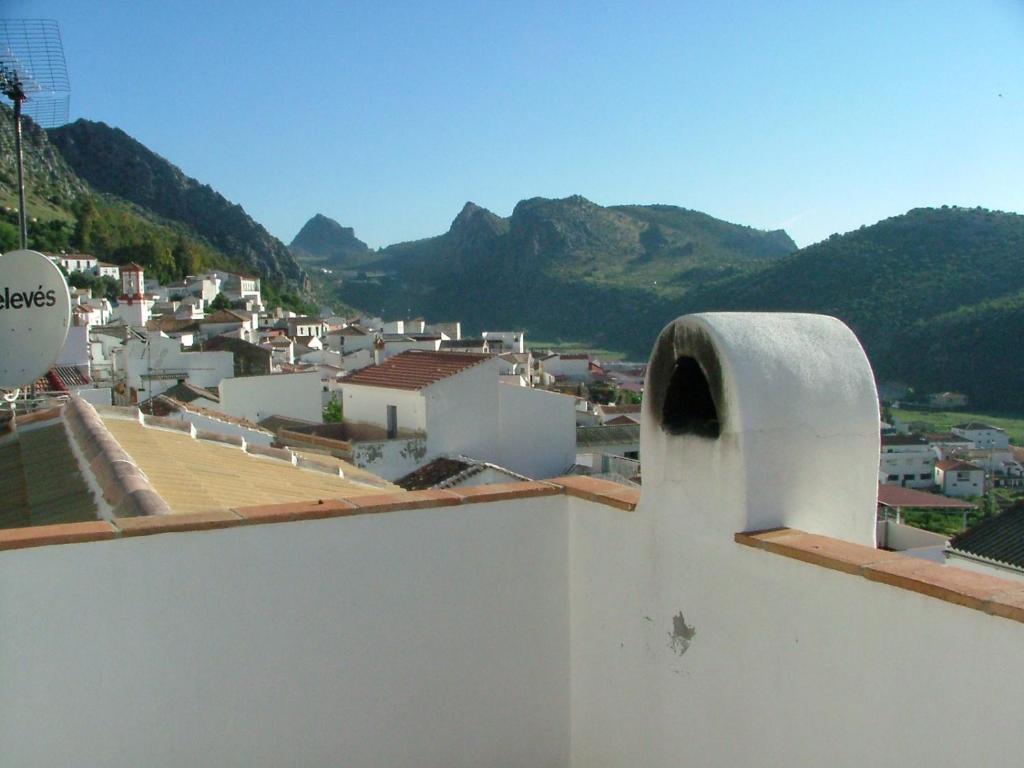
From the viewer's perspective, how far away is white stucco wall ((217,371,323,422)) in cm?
2095

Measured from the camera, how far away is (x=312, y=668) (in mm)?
3055

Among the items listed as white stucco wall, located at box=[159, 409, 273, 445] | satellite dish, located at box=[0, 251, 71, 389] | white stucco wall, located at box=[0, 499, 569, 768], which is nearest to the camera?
white stucco wall, located at box=[0, 499, 569, 768]

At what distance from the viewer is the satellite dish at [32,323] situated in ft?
19.9

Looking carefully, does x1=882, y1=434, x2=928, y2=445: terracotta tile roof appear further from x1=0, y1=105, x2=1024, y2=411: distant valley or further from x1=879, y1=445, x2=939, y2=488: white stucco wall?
x1=0, y1=105, x2=1024, y2=411: distant valley

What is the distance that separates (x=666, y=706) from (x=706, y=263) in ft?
301

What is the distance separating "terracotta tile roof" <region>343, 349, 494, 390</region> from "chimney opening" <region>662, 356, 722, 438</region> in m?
15.0

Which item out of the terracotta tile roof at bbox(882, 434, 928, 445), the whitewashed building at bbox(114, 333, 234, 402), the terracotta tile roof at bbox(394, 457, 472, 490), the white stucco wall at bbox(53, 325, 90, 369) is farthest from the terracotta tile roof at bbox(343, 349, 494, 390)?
the terracotta tile roof at bbox(882, 434, 928, 445)

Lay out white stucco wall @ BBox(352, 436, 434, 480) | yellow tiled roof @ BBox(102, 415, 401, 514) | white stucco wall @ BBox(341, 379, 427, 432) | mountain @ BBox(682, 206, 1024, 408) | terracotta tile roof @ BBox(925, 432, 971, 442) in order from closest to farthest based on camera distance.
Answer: yellow tiled roof @ BBox(102, 415, 401, 514) < white stucco wall @ BBox(352, 436, 434, 480) < white stucco wall @ BBox(341, 379, 427, 432) < terracotta tile roof @ BBox(925, 432, 971, 442) < mountain @ BBox(682, 206, 1024, 408)

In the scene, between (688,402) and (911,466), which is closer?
(688,402)

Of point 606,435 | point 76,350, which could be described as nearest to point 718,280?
point 606,435

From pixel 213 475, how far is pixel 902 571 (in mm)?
4269

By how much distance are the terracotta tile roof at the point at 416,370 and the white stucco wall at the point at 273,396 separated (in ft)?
7.98

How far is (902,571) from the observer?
7.07ft

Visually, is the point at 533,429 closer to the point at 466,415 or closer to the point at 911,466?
the point at 466,415
